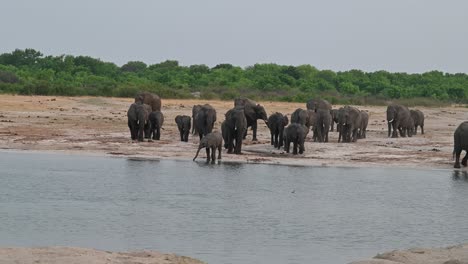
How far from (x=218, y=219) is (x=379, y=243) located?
316cm

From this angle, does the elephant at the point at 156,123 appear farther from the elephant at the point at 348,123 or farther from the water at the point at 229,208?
the elephant at the point at 348,123

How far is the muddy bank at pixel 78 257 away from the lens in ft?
37.1

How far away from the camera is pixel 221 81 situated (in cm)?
7294

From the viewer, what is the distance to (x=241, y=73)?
8069 centimetres

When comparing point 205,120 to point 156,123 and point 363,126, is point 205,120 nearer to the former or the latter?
point 156,123

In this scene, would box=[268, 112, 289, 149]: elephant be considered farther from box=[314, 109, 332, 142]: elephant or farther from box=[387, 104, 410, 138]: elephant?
box=[387, 104, 410, 138]: elephant

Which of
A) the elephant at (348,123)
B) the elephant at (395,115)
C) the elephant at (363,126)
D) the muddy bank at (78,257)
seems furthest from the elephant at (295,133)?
the muddy bank at (78,257)

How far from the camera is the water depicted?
14664mm

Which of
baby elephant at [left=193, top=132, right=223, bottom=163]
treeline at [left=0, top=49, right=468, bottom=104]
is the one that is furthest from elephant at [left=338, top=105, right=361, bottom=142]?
treeline at [left=0, top=49, right=468, bottom=104]

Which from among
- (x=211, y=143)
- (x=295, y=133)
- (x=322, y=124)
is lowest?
(x=211, y=143)

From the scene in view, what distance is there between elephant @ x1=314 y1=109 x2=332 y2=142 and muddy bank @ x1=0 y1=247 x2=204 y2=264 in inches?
834

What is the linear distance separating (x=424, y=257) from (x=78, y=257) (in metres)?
4.27

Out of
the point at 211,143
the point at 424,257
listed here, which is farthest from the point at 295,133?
the point at 424,257

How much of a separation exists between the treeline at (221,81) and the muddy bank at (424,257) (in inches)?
1569
